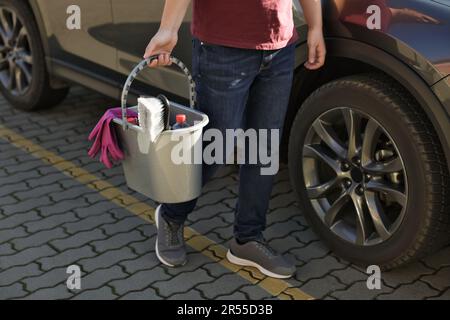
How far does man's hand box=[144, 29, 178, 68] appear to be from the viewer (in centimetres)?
308

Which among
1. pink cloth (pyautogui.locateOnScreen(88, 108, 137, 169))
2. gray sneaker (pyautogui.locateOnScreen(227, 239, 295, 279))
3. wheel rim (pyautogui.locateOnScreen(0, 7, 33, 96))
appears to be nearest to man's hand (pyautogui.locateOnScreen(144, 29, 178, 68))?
pink cloth (pyautogui.locateOnScreen(88, 108, 137, 169))

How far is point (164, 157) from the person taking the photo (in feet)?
10.5

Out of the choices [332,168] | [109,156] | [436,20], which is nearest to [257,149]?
[332,168]

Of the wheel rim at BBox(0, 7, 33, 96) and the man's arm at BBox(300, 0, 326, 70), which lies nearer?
the man's arm at BBox(300, 0, 326, 70)

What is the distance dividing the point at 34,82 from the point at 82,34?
0.88 m

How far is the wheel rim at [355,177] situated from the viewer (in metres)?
3.42

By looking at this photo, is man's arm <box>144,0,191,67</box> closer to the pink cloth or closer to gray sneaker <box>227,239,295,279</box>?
the pink cloth

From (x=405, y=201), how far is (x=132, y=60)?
179 centimetres

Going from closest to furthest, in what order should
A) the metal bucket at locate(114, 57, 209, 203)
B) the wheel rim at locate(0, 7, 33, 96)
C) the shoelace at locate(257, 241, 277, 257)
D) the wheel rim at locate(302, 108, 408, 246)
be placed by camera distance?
1. the metal bucket at locate(114, 57, 209, 203)
2. the wheel rim at locate(302, 108, 408, 246)
3. the shoelace at locate(257, 241, 277, 257)
4. the wheel rim at locate(0, 7, 33, 96)

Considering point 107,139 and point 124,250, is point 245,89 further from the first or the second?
point 124,250

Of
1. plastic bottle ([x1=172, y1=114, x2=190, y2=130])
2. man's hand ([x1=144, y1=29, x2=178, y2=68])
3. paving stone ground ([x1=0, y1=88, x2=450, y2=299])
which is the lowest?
paving stone ground ([x1=0, y1=88, x2=450, y2=299])

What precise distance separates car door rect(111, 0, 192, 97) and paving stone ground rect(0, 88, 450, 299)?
26.7 inches
